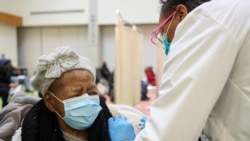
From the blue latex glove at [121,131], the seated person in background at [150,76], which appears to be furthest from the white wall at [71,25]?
the blue latex glove at [121,131]

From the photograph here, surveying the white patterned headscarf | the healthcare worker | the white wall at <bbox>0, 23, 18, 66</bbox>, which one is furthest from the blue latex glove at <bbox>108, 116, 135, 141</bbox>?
the white wall at <bbox>0, 23, 18, 66</bbox>

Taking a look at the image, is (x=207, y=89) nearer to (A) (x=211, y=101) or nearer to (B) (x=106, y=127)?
(A) (x=211, y=101)

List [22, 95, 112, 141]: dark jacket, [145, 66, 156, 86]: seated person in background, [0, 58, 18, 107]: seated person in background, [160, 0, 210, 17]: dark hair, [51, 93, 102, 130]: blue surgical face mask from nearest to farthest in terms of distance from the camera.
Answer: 1. [160, 0, 210, 17]: dark hair
2. [22, 95, 112, 141]: dark jacket
3. [51, 93, 102, 130]: blue surgical face mask
4. [0, 58, 18, 107]: seated person in background
5. [145, 66, 156, 86]: seated person in background

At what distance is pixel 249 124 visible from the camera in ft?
2.18

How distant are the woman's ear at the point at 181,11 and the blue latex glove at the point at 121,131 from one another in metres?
0.62

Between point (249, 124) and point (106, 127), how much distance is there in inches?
32.6

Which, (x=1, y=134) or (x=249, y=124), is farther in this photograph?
(x=1, y=134)

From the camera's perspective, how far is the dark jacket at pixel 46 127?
1.28m

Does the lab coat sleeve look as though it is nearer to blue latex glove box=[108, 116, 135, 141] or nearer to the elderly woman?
blue latex glove box=[108, 116, 135, 141]

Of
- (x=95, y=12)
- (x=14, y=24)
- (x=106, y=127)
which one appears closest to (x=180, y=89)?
(x=106, y=127)

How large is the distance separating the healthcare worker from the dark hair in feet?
0.46

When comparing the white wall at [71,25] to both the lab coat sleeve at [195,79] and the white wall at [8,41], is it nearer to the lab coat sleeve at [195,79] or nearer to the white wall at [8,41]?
the white wall at [8,41]

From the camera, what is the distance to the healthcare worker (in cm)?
63

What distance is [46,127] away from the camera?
1.34 meters
